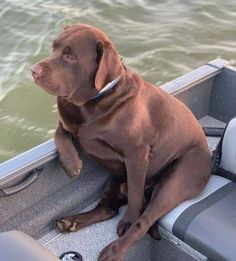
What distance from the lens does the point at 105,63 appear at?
7.32ft

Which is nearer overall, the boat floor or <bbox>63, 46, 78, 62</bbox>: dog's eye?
<bbox>63, 46, 78, 62</bbox>: dog's eye

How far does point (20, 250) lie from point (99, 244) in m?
0.87

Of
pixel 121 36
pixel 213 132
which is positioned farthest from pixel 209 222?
pixel 121 36

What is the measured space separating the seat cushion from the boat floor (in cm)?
15

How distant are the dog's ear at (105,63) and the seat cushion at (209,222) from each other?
0.61 m

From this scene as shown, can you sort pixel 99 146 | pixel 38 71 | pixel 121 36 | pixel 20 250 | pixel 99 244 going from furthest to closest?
1. pixel 121 36
2. pixel 99 244
3. pixel 99 146
4. pixel 38 71
5. pixel 20 250

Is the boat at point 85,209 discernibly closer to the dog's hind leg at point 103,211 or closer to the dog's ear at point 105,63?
the dog's hind leg at point 103,211

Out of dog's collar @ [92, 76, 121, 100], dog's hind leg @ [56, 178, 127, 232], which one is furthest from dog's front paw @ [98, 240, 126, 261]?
dog's collar @ [92, 76, 121, 100]

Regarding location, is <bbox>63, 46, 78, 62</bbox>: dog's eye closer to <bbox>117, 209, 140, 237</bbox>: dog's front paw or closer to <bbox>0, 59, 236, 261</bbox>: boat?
<bbox>0, 59, 236, 261</bbox>: boat

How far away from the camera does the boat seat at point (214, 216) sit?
87.4 inches

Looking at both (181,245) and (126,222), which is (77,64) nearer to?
(126,222)

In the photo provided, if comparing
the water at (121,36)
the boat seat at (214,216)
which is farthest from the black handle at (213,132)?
the water at (121,36)

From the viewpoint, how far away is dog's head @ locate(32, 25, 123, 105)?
2.20m

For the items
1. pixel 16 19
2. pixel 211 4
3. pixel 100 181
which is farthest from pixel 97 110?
pixel 211 4
